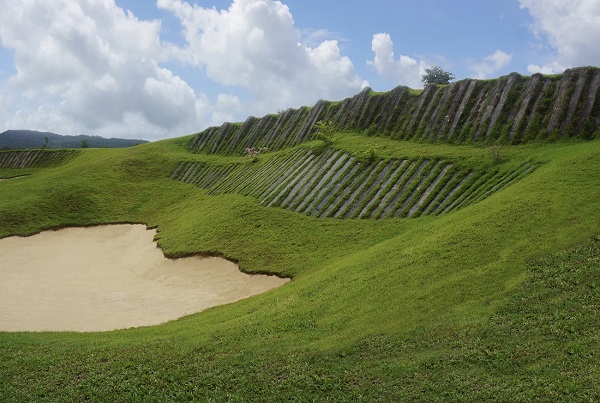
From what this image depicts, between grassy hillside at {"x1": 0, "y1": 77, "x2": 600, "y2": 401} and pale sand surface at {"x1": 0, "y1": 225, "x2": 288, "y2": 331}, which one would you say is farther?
pale sand surface at {"x1": 0, "y1": 225, "x2": 288, "y2": 331}

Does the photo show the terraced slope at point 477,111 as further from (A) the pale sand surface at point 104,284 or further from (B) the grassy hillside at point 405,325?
(A) the pale sand surface at point 104,284

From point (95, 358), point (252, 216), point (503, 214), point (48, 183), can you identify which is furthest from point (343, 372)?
point (48, 183)

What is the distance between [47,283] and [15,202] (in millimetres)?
19192

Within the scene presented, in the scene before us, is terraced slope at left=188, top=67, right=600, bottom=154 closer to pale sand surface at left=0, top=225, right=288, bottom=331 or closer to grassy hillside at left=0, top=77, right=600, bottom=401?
grassy hillside at left=0, top=77, right=600, bottom=401

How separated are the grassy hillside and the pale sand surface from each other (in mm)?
2212

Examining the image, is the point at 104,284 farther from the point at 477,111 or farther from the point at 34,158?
the point at 34,158

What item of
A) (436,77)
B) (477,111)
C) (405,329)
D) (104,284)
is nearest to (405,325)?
(405,329)

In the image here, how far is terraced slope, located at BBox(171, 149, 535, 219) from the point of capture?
2508 centimetres

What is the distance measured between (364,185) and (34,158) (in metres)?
62.8

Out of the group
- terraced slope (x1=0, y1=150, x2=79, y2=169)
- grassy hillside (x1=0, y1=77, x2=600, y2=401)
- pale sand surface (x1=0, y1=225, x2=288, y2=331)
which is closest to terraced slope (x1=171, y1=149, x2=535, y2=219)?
grassy hillside (x1=0, y1=77, x2=600, y2=401)

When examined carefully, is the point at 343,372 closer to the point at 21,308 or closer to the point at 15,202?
the point at 21,308

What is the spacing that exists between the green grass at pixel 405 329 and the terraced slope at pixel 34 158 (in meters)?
56.6

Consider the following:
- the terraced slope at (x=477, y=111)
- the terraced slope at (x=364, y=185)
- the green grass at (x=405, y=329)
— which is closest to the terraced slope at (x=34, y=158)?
the terraced slope at (x=477, y=111)

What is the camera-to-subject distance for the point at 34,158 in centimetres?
7400
